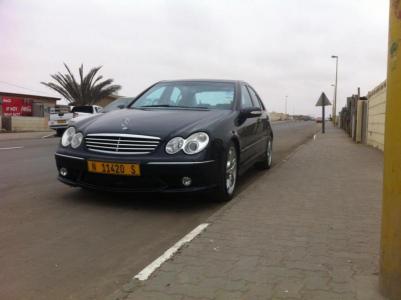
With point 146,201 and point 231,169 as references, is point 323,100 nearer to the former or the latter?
point 231,169

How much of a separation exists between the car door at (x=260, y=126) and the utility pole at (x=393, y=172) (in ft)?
15.7

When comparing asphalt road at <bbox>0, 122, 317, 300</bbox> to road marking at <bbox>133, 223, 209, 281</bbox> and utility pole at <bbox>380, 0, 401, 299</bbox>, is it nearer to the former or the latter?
road marking at <bbox>133, 223, 209, 281</bbox>

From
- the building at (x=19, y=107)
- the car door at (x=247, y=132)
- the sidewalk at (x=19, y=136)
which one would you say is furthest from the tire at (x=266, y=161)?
the building at (x=19, y=107)

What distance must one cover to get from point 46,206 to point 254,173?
4048 mm

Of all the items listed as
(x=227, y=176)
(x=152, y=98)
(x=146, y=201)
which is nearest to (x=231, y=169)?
(x=227, y=176)

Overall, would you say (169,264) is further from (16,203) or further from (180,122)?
(16,203)

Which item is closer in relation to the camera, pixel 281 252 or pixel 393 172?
pixel 393 172

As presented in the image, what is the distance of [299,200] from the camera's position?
6094 mm

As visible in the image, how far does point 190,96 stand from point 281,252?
11.3ft

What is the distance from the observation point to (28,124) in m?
31.7

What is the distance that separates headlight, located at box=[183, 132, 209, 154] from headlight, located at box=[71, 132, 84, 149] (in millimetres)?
1254

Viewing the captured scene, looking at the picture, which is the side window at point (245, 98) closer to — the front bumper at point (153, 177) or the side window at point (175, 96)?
the side window at point (175, 96)

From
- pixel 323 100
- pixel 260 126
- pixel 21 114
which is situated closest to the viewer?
pixel 260 126

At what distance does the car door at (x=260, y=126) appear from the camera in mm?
7912
